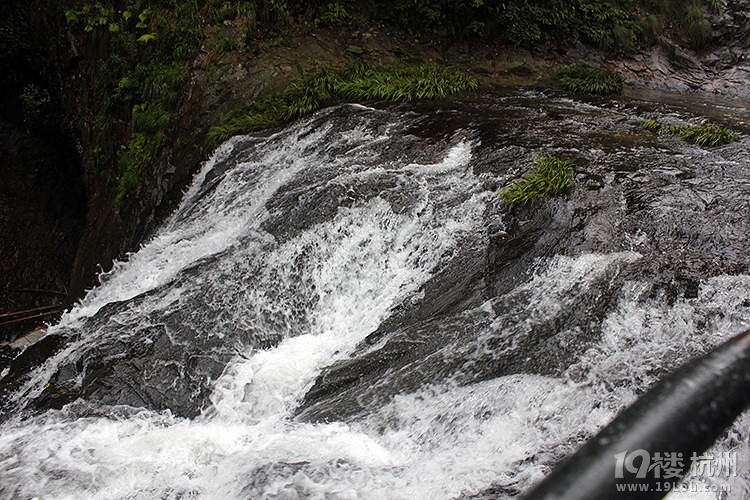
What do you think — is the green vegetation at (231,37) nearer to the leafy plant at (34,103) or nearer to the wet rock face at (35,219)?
the leafy plant at (34,103)

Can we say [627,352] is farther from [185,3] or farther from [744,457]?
[185,3]

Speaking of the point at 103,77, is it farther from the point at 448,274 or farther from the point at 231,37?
the point at 448,274

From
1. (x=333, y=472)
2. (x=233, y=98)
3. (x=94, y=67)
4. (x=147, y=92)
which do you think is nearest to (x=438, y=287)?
(x=333, y=472)

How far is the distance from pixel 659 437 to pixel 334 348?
4163 millimetres

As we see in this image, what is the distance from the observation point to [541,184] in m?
A: 5.03

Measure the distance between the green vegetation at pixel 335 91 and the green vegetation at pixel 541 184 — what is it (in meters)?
3.81

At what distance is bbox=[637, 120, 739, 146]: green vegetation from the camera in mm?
6125

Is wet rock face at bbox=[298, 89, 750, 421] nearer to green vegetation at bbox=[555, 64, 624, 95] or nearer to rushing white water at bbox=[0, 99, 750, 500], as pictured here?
rushing white water at bbox=[0, 99, 750, 500]

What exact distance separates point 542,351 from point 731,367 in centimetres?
315

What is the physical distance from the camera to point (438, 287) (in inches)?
183

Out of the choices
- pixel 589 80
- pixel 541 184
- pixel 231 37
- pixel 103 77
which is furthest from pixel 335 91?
pixel 589 80

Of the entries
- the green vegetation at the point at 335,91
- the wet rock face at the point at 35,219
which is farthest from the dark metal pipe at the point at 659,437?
the wet rock face at the point at 35,219

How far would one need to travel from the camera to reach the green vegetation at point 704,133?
20.1 ft

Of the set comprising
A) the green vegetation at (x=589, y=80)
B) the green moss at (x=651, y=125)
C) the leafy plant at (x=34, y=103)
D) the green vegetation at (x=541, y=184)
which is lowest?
the green vegetation at (x=541, y=184)
